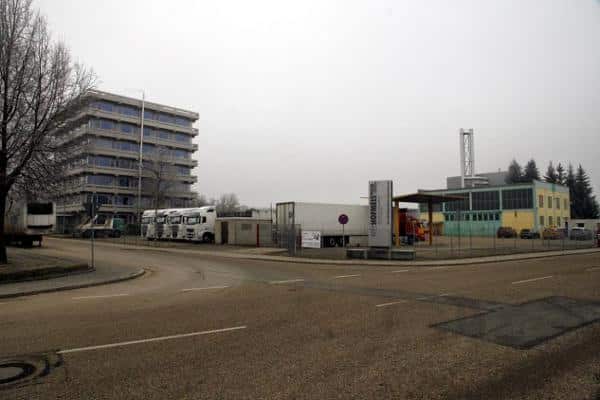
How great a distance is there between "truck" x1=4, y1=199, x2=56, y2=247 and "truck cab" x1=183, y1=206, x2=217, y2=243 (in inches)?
492

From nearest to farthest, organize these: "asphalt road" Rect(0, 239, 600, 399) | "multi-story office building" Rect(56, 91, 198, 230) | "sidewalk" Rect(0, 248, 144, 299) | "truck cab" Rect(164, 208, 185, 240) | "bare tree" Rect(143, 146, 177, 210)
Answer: "asphalt road" Rect(0, 239, 600, 399) → "sidewalk" Rect(0, 248, 144, 299) → "truck cab" Rect(164, 208, 185, 240) → "bare tree" Rect(143, 146, 177, 210) → "multi-story office building" Rect(56, 91, 198, 230)

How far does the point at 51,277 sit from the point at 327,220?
78.1ft

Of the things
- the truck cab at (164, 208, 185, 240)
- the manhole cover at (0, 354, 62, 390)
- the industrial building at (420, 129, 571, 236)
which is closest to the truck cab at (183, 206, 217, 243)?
the truck cab at (164, 208, 185, 240)

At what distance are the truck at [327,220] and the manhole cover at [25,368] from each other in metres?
25.7

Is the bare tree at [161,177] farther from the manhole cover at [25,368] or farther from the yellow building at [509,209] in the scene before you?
the manhole cover at [25,368]

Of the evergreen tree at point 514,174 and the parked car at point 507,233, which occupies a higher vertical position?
the evergreen tree at point 514,174

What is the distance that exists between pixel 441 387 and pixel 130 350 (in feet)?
14.2

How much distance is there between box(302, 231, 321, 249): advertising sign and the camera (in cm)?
2941

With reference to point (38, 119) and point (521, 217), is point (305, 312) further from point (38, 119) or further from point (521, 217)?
point (521, 217)

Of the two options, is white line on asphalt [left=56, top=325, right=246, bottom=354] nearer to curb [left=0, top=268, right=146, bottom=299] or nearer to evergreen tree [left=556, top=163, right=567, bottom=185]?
curb [left=0, top=268, right=146, bottom=299]

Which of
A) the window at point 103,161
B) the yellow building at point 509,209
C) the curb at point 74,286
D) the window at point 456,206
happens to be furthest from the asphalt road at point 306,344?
the window at point 103,161

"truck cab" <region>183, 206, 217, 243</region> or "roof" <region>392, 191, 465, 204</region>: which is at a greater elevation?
"roof" <region>392, 191, 465, 204</region>

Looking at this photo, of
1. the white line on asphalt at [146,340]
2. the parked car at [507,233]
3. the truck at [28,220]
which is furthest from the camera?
the parked car at [507,233]

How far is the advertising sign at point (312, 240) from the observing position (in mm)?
29413
